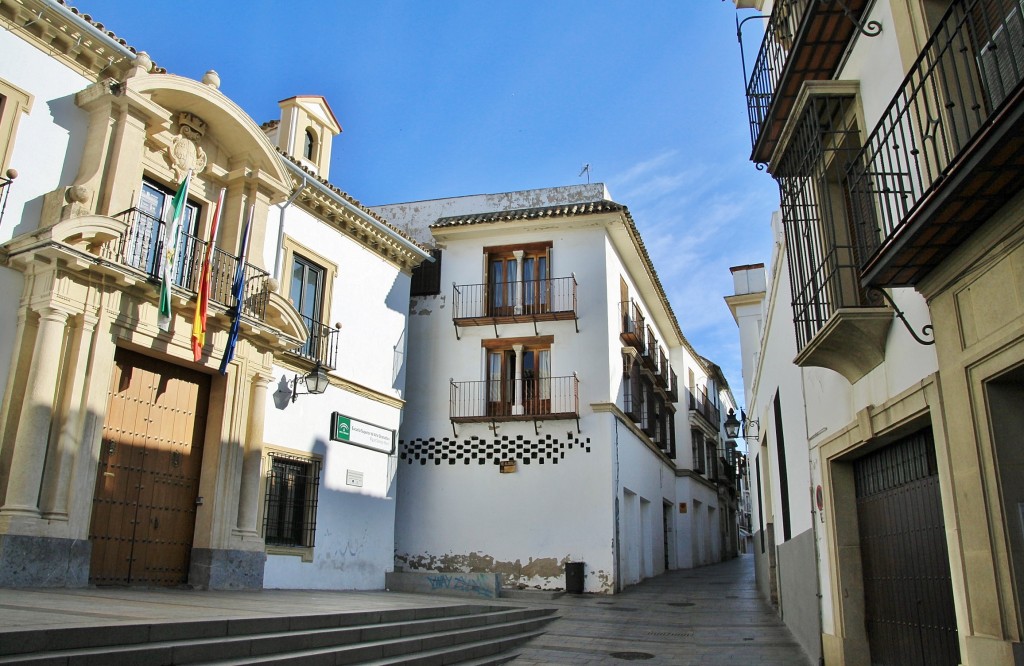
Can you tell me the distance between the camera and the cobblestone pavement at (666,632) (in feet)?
28.7

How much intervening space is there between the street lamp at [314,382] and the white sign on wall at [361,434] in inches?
47.7

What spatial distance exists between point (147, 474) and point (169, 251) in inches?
123

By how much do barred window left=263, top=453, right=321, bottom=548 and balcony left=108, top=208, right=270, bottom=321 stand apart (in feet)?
9.07

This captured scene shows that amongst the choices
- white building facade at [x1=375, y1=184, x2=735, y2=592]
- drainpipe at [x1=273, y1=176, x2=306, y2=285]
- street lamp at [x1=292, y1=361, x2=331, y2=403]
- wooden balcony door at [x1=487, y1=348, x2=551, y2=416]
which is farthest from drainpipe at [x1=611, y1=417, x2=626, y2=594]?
drainpipe at [x1=273, y1=176, x2=306, y2=285]

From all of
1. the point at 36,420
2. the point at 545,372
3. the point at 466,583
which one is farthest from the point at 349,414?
the point at 36,420

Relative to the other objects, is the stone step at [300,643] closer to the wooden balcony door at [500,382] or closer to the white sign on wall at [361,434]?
the white sign on wall at [361,434]

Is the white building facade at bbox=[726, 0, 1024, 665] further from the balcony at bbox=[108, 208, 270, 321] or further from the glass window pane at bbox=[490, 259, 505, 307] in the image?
the glass window pane at bbox=[490, 259, 505, 307]

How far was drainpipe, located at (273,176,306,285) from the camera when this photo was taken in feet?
44.0

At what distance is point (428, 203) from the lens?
21.5m

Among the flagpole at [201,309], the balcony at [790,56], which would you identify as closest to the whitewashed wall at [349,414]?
the flagpole at [201,309]

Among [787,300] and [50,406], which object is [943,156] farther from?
[50,406]

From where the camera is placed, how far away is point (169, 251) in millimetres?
10383

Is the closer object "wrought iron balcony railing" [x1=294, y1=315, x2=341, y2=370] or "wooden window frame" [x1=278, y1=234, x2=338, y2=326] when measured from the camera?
"wooden window frame" [x1=278, y1=234, x2=338, y2=326]

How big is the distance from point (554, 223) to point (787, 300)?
31.3 feet
